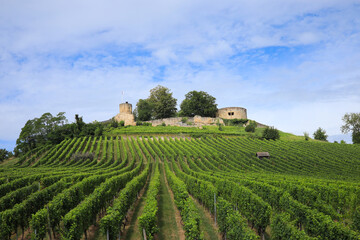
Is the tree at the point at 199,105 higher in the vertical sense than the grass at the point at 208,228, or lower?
higher

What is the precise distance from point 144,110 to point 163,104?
22.0 feet

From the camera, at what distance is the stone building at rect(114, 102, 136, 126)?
209 ft

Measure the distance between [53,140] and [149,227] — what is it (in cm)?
4615

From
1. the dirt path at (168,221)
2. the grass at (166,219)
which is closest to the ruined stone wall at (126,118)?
the grass at (166,219)

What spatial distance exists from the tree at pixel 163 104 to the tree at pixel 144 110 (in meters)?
1.12

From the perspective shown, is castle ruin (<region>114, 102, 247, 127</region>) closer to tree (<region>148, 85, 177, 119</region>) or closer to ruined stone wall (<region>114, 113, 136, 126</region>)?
ruined stone wall (<region>114, 113, 136, 126</region>)

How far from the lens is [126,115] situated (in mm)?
64250

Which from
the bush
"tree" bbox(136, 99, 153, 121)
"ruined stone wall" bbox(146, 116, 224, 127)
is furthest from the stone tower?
the bush

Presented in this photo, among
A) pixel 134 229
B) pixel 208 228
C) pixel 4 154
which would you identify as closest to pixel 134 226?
pixel 134 229

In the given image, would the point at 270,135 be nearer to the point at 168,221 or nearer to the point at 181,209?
the point at 181,209

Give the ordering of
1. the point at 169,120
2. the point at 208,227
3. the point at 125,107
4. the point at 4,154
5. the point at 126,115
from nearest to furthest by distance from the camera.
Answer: the point at 208,227, the point at 4,154, the point at 169,120, the point at 126,115, the point at 125,107

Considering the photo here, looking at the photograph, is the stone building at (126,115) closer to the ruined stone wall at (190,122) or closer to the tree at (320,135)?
the ruined stone wall at (190,122)

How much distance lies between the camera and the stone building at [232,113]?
225 feet

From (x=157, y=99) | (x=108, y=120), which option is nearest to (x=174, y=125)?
(x=157, y=99)
